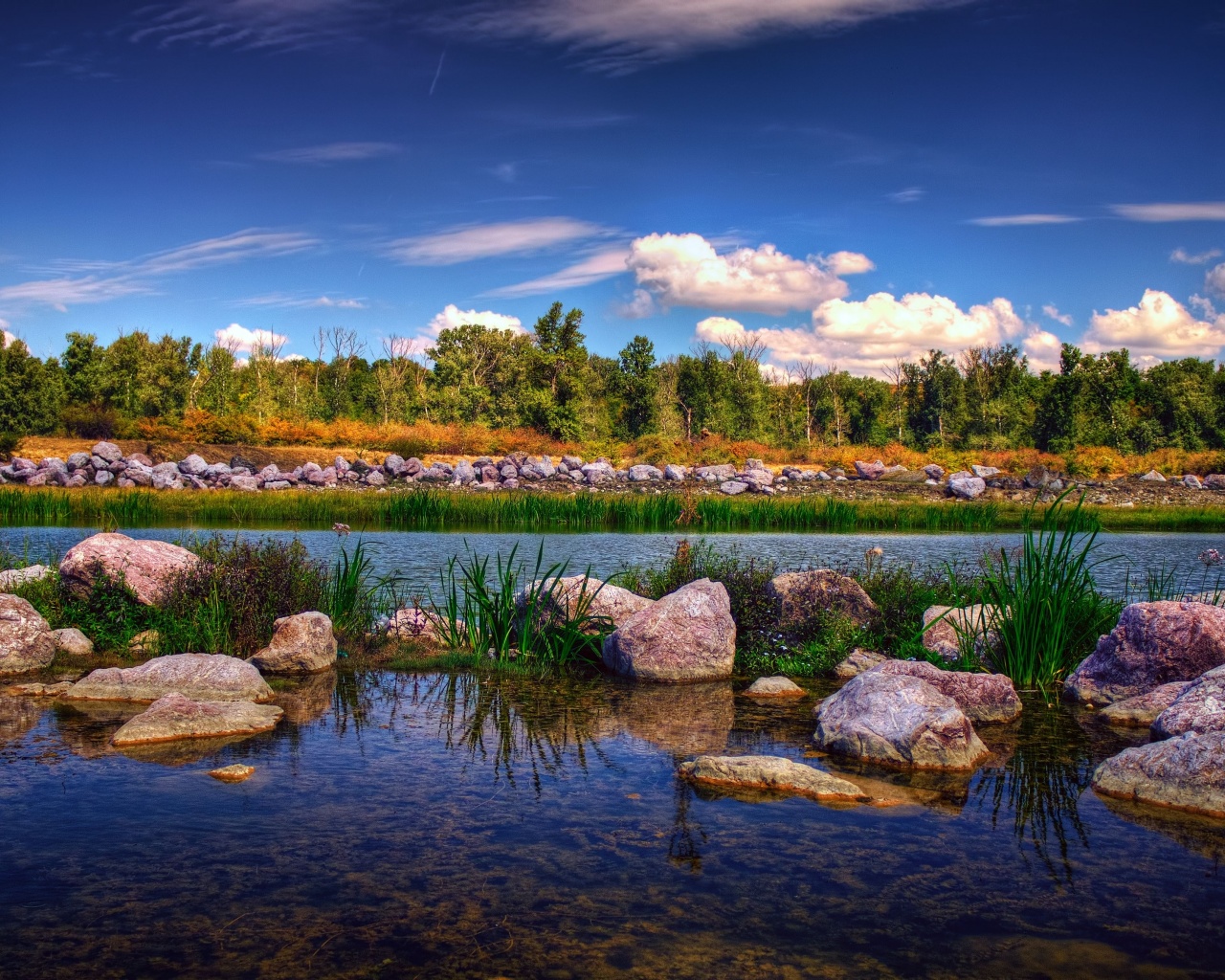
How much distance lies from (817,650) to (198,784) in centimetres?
608

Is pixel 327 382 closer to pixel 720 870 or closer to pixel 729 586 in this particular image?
pixel 729 586

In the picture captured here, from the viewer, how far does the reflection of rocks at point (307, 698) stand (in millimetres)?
7940

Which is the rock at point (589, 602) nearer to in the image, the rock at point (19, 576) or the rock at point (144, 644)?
the rock at point (144, 644)

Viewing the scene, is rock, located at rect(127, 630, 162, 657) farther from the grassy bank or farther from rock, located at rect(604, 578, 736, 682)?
the grassy bank

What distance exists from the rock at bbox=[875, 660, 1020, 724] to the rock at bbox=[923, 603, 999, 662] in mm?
898

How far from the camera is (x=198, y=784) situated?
6.01 meters

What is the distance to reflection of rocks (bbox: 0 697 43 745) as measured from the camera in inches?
279

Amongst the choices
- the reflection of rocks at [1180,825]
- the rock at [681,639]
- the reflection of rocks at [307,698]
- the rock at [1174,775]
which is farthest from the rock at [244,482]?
the reflection of rocks at [1180,825]

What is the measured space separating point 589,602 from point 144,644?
4580mm

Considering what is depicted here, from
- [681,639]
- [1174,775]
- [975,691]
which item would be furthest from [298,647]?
[1174,775]

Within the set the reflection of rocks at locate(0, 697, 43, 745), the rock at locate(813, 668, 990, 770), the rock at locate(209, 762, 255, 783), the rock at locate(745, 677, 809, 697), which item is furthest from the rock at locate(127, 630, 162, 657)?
the rock at locate(813, 668, 990, 770)

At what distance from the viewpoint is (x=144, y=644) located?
32.1 feet

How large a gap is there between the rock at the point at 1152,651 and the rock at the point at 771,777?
12.2 feet

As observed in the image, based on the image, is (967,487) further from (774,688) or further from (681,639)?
(774,688)
